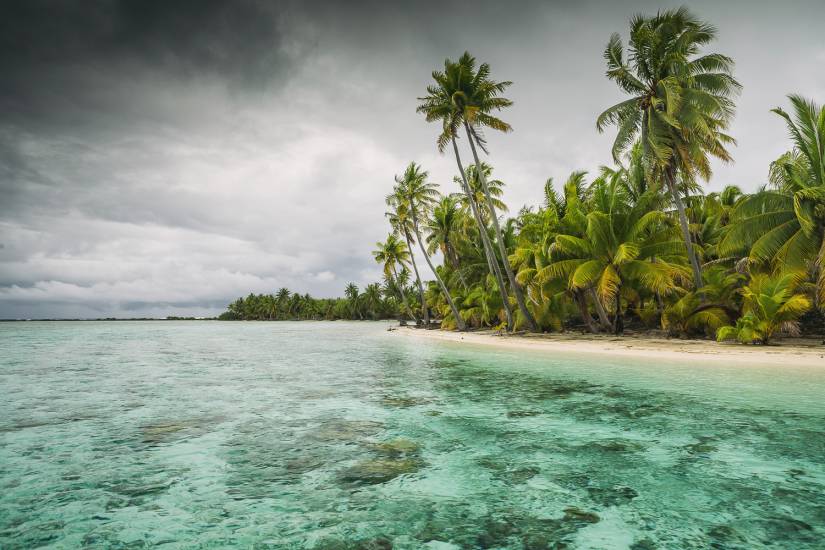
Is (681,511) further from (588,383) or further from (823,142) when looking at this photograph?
(823,142)

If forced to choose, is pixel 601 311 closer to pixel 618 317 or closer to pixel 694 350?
pixel 618 317

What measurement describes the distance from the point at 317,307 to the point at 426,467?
395 ft

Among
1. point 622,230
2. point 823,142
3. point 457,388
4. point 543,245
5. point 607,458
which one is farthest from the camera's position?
point 543,245

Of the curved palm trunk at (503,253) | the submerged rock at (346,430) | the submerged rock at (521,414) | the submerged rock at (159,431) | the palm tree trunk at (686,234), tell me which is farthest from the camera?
the curved palm trunk at (503,253)

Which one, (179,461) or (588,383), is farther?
(588,383)

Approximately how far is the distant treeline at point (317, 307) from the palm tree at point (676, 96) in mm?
59383

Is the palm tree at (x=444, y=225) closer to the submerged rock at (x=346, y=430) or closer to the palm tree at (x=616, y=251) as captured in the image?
the palm tree at (x=616, y=251)

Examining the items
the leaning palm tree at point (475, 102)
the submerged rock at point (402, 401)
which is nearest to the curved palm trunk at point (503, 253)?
Result: the leaning palm tree at point (475, 102)

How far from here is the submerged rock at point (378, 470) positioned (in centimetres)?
448

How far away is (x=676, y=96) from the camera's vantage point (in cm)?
1722

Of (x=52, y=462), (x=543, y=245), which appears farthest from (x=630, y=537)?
(x=543, y=245)

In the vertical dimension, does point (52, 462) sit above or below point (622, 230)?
below

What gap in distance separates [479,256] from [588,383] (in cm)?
2844

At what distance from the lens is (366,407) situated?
8.06 m
